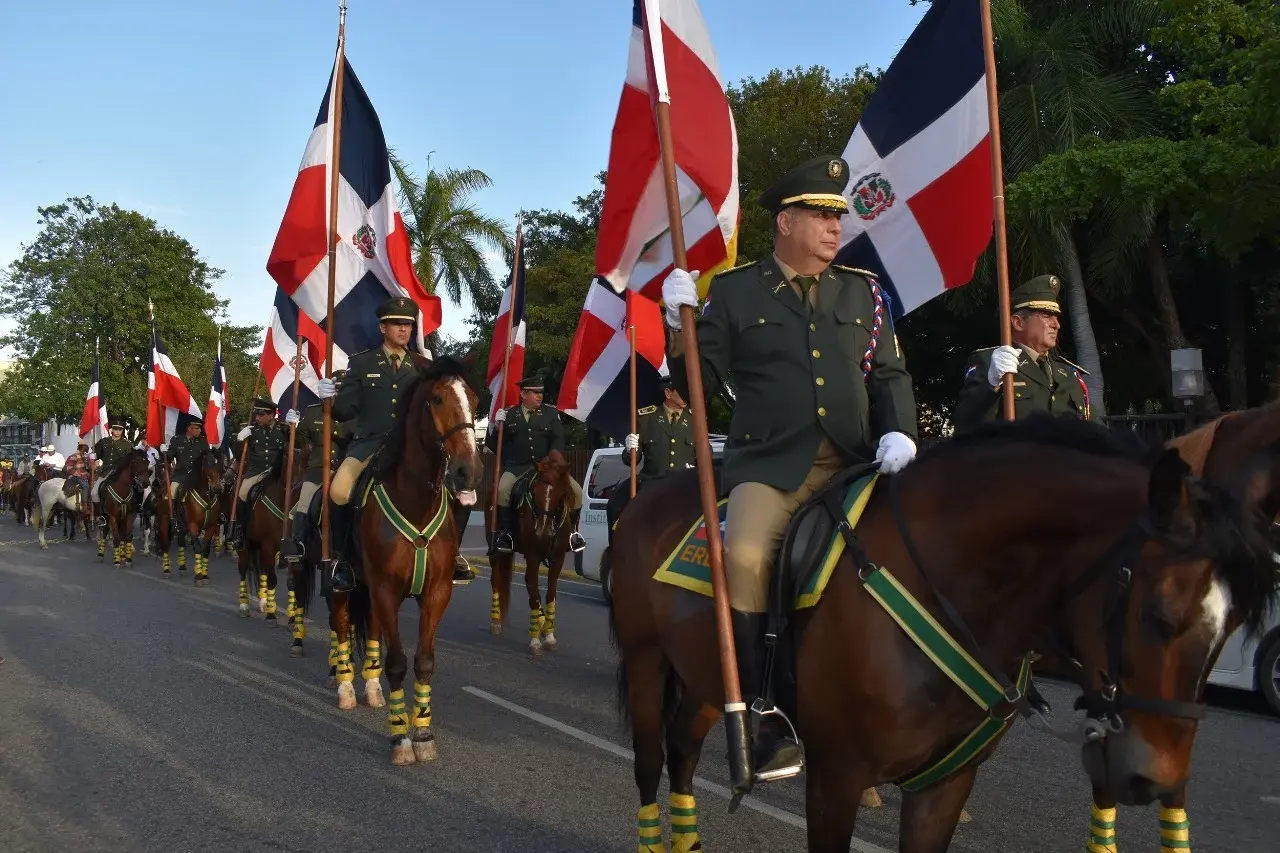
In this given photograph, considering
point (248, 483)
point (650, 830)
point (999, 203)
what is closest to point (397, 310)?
point (999, 203)

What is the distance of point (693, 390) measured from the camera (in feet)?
12.0

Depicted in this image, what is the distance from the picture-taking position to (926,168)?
5.66 meters

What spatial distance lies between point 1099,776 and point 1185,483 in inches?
29.5

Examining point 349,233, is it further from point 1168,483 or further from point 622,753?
point 1168,483

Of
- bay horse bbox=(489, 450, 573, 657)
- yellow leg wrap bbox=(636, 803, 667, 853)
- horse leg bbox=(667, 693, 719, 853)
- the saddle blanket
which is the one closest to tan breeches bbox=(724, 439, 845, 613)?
the saddle blanket

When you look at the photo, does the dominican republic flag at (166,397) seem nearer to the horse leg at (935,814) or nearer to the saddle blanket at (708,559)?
the saddle blanket at (708,559)

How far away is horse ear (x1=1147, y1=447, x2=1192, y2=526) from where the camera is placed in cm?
254

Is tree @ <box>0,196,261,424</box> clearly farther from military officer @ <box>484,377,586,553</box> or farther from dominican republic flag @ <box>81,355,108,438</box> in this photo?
military officer @ <box>484,377,586,553</box>

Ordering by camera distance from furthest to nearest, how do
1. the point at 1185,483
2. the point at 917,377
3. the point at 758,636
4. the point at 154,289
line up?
the point at 154,289, the point at 917,377, the point at 758,636, the point at 1185,483

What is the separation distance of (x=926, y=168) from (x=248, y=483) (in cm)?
1028

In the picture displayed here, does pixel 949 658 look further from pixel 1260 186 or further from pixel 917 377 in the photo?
pixel 917 377

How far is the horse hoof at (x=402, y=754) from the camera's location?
644 centimetres

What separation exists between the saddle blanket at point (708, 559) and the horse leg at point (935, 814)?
2.21ft

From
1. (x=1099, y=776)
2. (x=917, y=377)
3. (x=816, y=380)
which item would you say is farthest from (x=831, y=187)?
(x=917, y=377)
